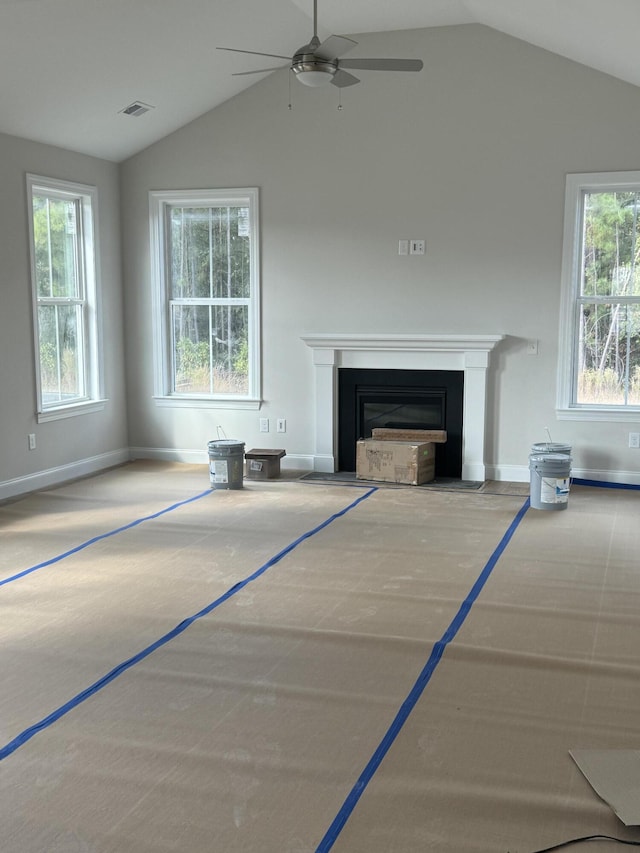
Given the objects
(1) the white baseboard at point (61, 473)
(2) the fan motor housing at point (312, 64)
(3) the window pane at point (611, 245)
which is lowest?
(1) the white baseboard at point (61, 473)

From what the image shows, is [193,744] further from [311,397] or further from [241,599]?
[311,397]

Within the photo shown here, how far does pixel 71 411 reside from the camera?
23.2 feet

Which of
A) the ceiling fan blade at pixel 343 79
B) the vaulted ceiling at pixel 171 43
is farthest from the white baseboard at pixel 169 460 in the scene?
the ceiling fan blade at pixel 343 79

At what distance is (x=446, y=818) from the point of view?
2.50 meters

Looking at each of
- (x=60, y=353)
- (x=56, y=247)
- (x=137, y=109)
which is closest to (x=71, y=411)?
(x=60, y=353)

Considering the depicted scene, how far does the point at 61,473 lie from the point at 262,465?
156cm

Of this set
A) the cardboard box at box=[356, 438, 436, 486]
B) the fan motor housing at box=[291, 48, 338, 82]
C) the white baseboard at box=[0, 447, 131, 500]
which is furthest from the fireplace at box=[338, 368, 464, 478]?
the fan motor housing at box=[291, 48, 338, 82]

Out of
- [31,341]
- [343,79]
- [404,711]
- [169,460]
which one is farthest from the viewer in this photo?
[169,460]

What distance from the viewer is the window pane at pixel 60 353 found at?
6.89 metres

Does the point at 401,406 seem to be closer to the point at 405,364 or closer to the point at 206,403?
the point at 405,364

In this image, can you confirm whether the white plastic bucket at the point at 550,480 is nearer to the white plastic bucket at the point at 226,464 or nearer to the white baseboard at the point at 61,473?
the white plastic bucket at the point at 226,464

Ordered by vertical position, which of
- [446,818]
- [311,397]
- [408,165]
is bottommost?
[446,818]

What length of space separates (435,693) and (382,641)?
0.50 metres

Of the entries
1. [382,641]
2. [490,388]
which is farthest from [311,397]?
[382,641]
